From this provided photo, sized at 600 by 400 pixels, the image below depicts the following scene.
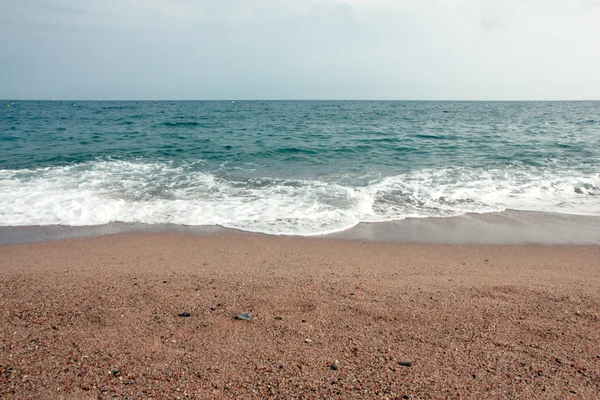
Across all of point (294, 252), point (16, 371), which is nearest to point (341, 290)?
point (294, 252)

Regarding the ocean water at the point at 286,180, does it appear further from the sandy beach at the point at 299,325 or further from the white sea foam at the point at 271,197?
the sandy beach at the point at 299,325

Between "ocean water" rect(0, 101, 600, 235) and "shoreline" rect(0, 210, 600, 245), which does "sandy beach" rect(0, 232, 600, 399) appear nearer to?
"shoreline" rect(0, 210, 600, 245)

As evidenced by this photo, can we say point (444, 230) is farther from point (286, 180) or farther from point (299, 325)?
point (286, 180)

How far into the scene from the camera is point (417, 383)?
8.15 feet

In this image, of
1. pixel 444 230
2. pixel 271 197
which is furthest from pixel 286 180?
pixel 444 230

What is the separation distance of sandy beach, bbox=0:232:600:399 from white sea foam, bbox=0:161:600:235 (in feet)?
5.41

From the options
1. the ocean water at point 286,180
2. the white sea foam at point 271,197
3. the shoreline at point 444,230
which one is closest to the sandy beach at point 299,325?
the shoreline at point 444,230

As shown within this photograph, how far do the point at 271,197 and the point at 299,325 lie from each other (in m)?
5.12

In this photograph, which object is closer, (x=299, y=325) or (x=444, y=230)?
(x=299, y=325)

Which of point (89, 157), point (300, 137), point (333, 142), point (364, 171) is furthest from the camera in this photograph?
point (300, 137)

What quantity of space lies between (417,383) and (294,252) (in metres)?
2.96

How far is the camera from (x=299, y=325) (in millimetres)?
3234

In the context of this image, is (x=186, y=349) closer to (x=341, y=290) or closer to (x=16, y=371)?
(x=16, y=371)

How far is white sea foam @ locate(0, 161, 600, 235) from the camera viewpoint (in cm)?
682
